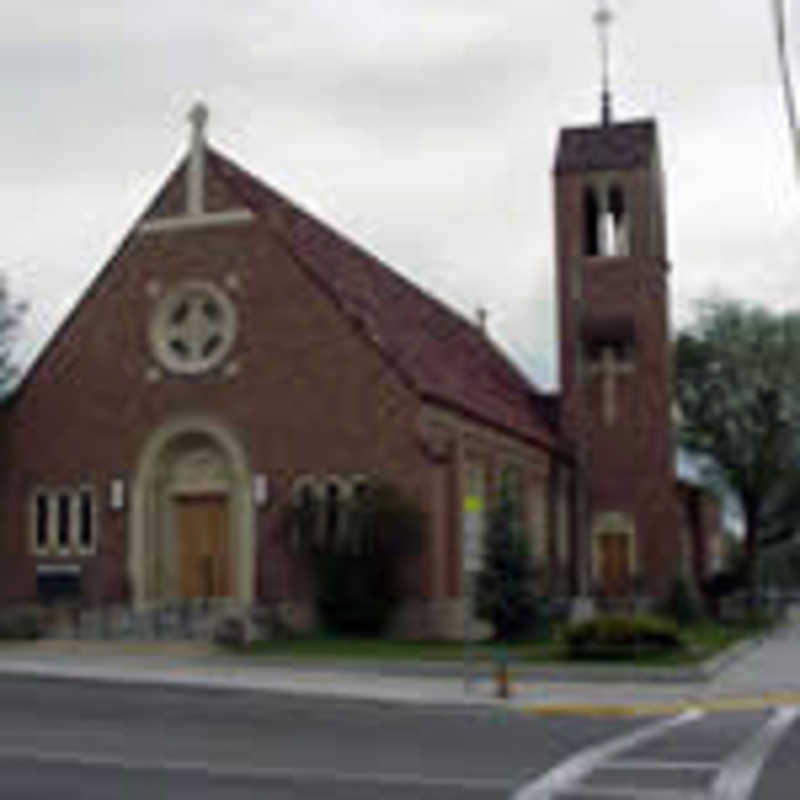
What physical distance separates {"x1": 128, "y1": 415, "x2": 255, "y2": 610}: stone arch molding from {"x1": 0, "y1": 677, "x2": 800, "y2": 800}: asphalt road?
12315 mm

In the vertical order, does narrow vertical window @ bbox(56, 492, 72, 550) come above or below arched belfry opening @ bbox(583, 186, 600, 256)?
below

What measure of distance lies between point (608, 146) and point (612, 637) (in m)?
24.4

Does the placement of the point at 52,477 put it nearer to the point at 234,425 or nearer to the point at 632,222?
the point at 234,425

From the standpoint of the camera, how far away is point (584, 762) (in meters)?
12.8

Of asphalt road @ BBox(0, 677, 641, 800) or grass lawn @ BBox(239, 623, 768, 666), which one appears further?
grass lawn @ BBox(239, 623, 768, 666)

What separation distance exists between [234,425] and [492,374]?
14324 millimetres

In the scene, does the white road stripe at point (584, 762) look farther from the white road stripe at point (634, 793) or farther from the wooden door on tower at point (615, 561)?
the wooden door on tower at point (615, 561)

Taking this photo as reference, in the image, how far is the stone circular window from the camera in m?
32.7

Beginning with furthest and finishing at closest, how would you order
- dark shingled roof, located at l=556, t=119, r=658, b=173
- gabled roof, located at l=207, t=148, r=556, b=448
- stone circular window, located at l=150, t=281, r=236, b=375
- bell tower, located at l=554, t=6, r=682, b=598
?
dark shingled roof, located at l=556, t=119, r=658, b=173 < bell tower, located at l=554, t=6, r=682, b=598 < stone circular window, located at l=150, t=281, r=236, b=375 < gabled roof, located at l=207, t=148, r=556, b=448

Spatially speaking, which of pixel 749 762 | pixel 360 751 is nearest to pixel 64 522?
pixel 360 751

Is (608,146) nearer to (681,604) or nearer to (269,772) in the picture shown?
(681,604)

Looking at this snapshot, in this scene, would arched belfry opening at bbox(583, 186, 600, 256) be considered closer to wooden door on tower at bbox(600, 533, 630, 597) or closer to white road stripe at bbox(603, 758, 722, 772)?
wooden door on tower at bbox(600, 533, 630, 597)

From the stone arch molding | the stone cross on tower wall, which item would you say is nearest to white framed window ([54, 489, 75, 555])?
the stone arch molding

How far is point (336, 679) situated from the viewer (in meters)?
22.4
